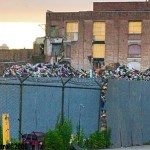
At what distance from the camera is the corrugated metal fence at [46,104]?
62.1 feet

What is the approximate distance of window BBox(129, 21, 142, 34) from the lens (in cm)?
7375

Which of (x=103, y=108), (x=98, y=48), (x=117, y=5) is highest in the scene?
(x=117, y=5)

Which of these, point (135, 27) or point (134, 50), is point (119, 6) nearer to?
point (135, 27)

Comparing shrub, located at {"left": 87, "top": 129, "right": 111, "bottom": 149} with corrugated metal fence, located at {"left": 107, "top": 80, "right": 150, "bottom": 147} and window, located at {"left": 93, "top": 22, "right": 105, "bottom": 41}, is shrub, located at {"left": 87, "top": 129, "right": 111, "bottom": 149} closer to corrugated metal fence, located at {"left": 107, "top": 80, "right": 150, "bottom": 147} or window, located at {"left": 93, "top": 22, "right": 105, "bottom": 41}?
corrugated metal fence, located at {"left": 107, "top": 80, "right": 150, "bottom": 147}

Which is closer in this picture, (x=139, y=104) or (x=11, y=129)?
(x=11, y=129)

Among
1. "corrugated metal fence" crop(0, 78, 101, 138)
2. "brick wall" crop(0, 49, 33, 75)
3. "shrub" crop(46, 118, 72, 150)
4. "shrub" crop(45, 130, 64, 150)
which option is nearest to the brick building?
"brick wall" crop(0, 49, 33, 75)

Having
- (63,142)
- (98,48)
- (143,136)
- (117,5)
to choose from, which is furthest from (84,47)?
(63,142)

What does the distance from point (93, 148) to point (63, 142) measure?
6.46ft

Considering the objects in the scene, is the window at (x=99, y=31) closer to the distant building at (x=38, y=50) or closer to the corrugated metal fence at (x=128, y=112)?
the distant building at (x=38, y=50)

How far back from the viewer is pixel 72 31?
7525 centimetres

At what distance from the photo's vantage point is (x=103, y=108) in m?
20.5

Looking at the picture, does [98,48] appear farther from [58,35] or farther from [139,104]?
[139,104]

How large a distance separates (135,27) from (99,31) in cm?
431

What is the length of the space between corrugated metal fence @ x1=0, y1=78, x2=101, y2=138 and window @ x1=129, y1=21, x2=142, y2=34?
54145 mm
